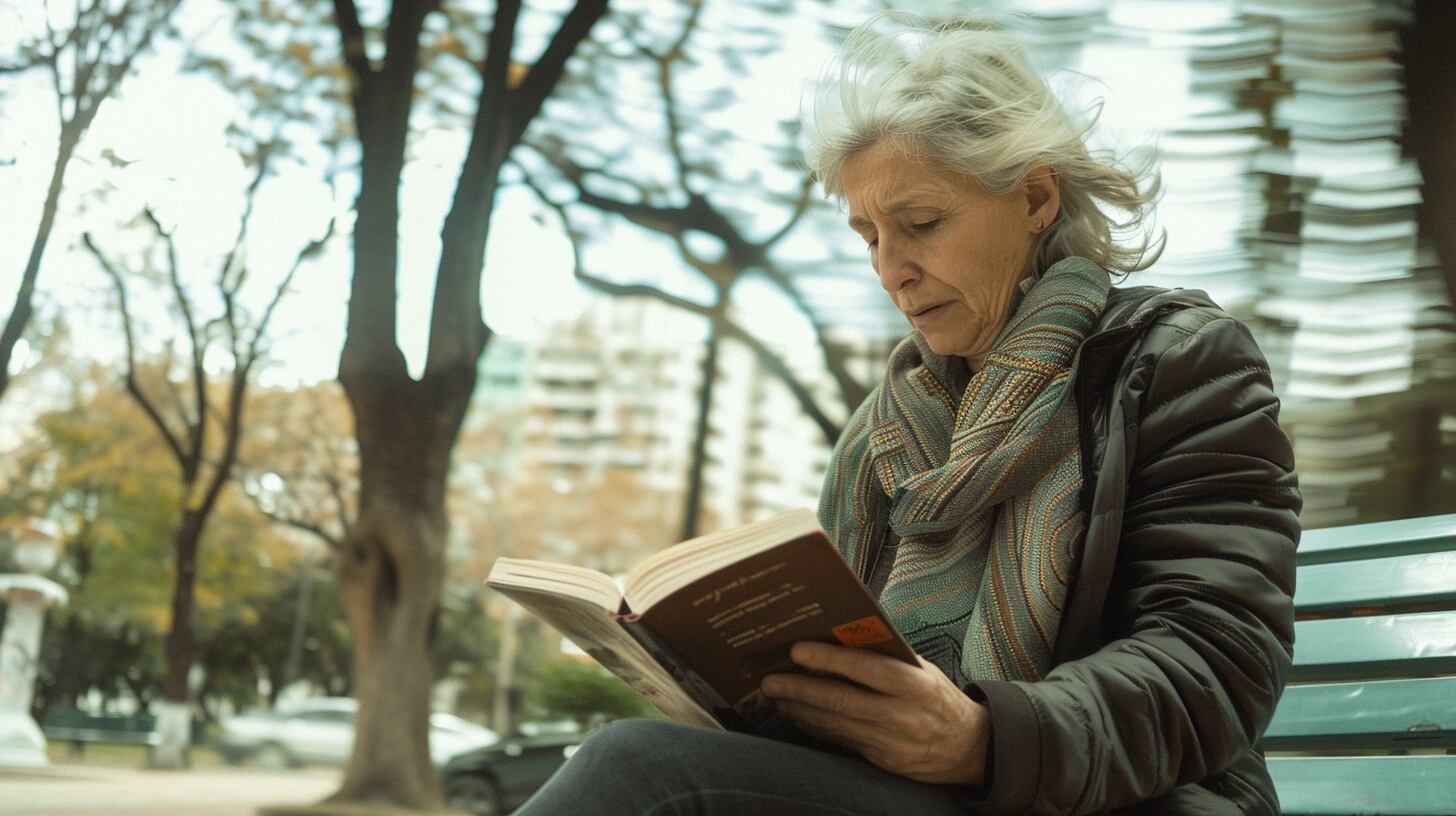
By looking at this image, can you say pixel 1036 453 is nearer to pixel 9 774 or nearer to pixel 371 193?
pixel 371 193

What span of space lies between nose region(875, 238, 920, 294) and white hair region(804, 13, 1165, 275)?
92 millimetres

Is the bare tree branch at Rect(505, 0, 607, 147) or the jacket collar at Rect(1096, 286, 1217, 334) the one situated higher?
the bare tree branch at Rect(505, 0, 607, 147)

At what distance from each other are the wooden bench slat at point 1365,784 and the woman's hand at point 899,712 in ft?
2.51

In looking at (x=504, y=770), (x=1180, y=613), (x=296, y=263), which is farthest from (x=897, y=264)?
(x=296, y=263)

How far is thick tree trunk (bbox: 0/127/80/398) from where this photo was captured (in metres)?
5.87

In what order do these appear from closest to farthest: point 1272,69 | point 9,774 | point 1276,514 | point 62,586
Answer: point 1276,514 < point 1272,69 < point 9,774 < point 62,586

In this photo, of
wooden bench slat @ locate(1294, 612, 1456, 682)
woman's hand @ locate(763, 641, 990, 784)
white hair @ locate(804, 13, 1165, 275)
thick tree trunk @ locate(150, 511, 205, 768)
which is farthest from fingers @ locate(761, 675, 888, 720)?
thick tree trunk @ locate(150, 511, 205, 768)

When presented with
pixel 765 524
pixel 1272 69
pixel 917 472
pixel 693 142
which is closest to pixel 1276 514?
pixel 917 472

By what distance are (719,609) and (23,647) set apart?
20.1 ft

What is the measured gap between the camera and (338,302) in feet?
23.8

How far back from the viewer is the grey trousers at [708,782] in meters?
0.83

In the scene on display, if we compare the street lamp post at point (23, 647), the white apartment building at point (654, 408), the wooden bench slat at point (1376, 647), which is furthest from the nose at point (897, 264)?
the street lamp post at point (23, 647)

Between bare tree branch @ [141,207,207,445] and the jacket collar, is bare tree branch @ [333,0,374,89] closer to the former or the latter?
bare tree branch @ [141,207,207,445]

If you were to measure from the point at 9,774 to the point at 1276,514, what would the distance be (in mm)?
6189
